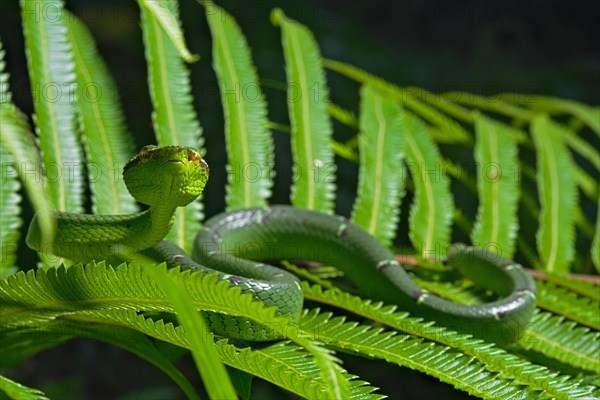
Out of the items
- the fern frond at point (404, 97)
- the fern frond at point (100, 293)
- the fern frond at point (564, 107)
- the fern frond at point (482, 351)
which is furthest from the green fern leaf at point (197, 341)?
the fern frond at point (564, 107)

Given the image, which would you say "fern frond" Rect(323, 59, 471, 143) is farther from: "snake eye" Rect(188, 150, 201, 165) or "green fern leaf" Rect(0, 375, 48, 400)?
"green fern leaf" Rect(0, 375, 48, 400)

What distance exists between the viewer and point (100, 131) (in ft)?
7.70

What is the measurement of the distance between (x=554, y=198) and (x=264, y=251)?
4.03 feet

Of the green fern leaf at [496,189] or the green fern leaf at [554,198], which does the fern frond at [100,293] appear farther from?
the green fern leaf at [554,198]


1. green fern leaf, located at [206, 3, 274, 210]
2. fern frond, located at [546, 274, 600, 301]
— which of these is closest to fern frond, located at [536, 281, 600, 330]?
fern frond, located at [546, 274, 600, 301]

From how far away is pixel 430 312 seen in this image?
2.28 m

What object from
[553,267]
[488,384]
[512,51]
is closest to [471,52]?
[512,51]

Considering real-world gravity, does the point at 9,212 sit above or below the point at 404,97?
below

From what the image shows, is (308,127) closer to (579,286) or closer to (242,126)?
(242,126)

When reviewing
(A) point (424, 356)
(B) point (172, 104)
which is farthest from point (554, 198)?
(B) point (172, 104)

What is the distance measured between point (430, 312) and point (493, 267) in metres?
0.41

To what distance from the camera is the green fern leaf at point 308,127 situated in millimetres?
2588

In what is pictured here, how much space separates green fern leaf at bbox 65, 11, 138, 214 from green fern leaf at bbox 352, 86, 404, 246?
83 cm

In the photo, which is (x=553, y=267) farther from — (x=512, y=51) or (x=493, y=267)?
(x=512, y=51)
